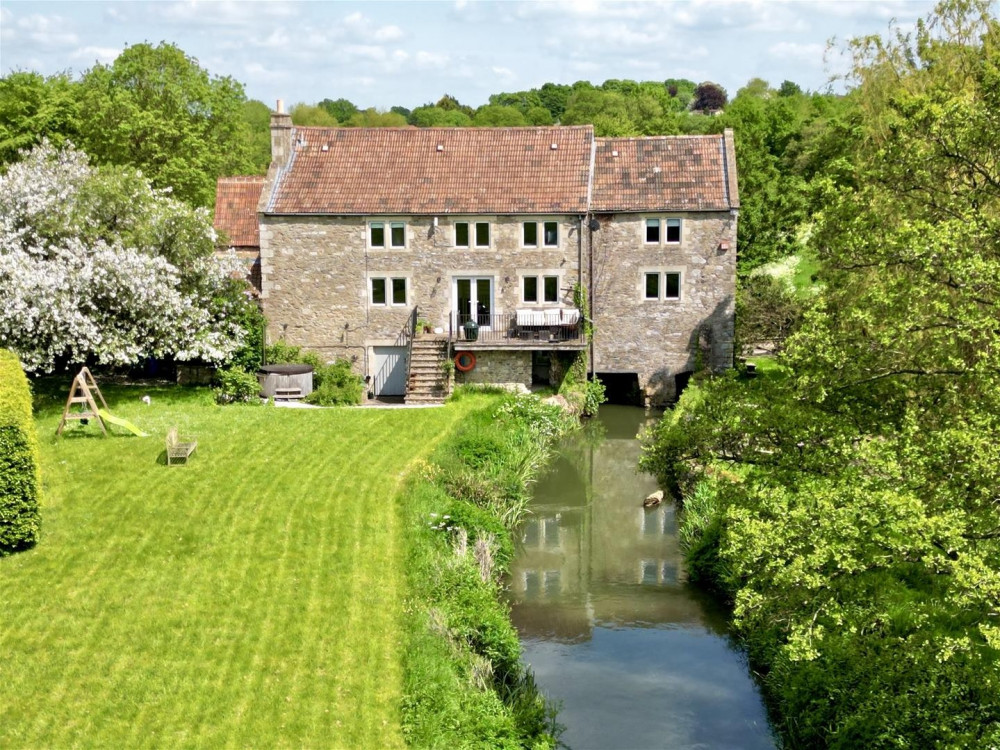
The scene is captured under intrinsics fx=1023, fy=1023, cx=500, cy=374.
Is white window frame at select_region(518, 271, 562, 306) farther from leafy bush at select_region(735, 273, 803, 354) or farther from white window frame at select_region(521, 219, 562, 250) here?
leafy bush at select_region(735, 273, 803, 354)

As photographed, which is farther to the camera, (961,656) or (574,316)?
(574,316)

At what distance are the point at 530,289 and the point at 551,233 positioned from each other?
205cm

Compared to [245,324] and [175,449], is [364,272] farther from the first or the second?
[175,449]

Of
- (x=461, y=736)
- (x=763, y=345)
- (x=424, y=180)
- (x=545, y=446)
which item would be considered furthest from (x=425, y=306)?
(x=461, y=736)

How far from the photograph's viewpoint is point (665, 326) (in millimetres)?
35438

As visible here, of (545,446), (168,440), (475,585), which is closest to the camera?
(475,585)

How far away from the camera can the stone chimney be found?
36.1 metres

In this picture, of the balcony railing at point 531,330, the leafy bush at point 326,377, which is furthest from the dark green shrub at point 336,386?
the balcony railing at point 531,330

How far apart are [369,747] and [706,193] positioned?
26022 millimetres

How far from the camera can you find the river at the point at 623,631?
15109mm

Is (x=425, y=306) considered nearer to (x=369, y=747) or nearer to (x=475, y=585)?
(x=475, y=585)

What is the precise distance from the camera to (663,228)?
34.9 m

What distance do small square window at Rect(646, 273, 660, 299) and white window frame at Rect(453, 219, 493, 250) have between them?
5.59 metres

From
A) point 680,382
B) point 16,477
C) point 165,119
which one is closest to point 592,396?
point 680,382
